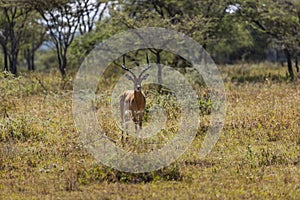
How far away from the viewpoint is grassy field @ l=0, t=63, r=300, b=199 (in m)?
6.75

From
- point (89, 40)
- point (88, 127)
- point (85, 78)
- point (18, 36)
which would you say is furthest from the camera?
point (18, 36)

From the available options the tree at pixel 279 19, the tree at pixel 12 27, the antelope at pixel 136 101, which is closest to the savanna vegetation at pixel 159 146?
the antelope at pixel 136 101

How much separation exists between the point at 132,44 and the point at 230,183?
13.7 m

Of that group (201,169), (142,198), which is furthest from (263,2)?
(142,198)

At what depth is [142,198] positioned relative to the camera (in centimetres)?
646

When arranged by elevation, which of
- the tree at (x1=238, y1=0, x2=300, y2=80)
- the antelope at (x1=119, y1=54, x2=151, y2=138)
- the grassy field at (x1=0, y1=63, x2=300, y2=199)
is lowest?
the grassy field at (x1=0, y1=63, x2=300, y2=199)

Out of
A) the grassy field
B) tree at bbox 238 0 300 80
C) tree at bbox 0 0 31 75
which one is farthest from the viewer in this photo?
tree at bbox 0 0 31 75

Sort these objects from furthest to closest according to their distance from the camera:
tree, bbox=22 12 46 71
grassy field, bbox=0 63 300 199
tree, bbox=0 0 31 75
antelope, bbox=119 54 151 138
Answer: tree, bbox=22 12 46 71, tree, bbox=0 0 31 75, antelope, bbox=119 54 151 138, grassy field, bbox=0 63 300 199

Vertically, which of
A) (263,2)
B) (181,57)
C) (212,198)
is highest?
(263,2)

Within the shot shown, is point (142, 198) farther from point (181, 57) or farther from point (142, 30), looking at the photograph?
point (181, 57)

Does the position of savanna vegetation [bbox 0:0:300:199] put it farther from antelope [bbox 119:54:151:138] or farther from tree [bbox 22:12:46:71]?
tree [bbox 22:12:46:71]

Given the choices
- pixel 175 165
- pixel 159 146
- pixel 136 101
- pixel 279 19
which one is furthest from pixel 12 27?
pixel 175 165

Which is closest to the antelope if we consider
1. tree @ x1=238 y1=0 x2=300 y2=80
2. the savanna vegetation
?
the savanna vegetation

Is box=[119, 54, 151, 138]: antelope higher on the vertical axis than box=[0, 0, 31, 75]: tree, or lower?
lower
